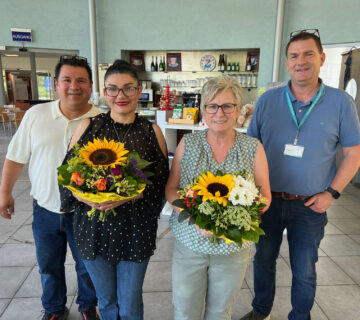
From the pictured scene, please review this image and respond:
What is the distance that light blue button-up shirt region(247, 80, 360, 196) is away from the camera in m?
1.67

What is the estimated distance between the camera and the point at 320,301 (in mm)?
2373

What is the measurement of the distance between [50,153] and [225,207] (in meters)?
1.12

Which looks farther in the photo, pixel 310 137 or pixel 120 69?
pixel 310 137

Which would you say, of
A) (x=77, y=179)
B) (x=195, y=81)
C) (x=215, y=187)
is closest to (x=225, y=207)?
(x=215, y=187)

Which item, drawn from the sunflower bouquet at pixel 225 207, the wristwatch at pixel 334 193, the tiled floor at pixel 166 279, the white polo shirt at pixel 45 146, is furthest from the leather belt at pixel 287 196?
the white polo shirt at pixel 45 146

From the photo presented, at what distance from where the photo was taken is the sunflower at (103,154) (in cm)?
117

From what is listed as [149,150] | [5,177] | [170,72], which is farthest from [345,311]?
[170,72]

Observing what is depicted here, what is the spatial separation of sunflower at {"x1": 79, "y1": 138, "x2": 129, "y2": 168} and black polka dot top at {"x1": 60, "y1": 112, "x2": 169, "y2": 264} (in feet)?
0.59

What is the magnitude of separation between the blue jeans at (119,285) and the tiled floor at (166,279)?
74cm

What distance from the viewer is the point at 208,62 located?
7.75 metres

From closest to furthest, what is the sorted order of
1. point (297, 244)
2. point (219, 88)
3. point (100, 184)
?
point (100, 184) → point (219, 88) → point (297, 244)

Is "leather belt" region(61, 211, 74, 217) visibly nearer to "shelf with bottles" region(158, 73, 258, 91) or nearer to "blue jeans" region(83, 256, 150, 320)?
"blue jeans" region(83, 256, 150, 320)

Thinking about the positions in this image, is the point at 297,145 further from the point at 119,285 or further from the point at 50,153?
the point at 50,153

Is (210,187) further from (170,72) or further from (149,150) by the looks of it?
(170,72)
